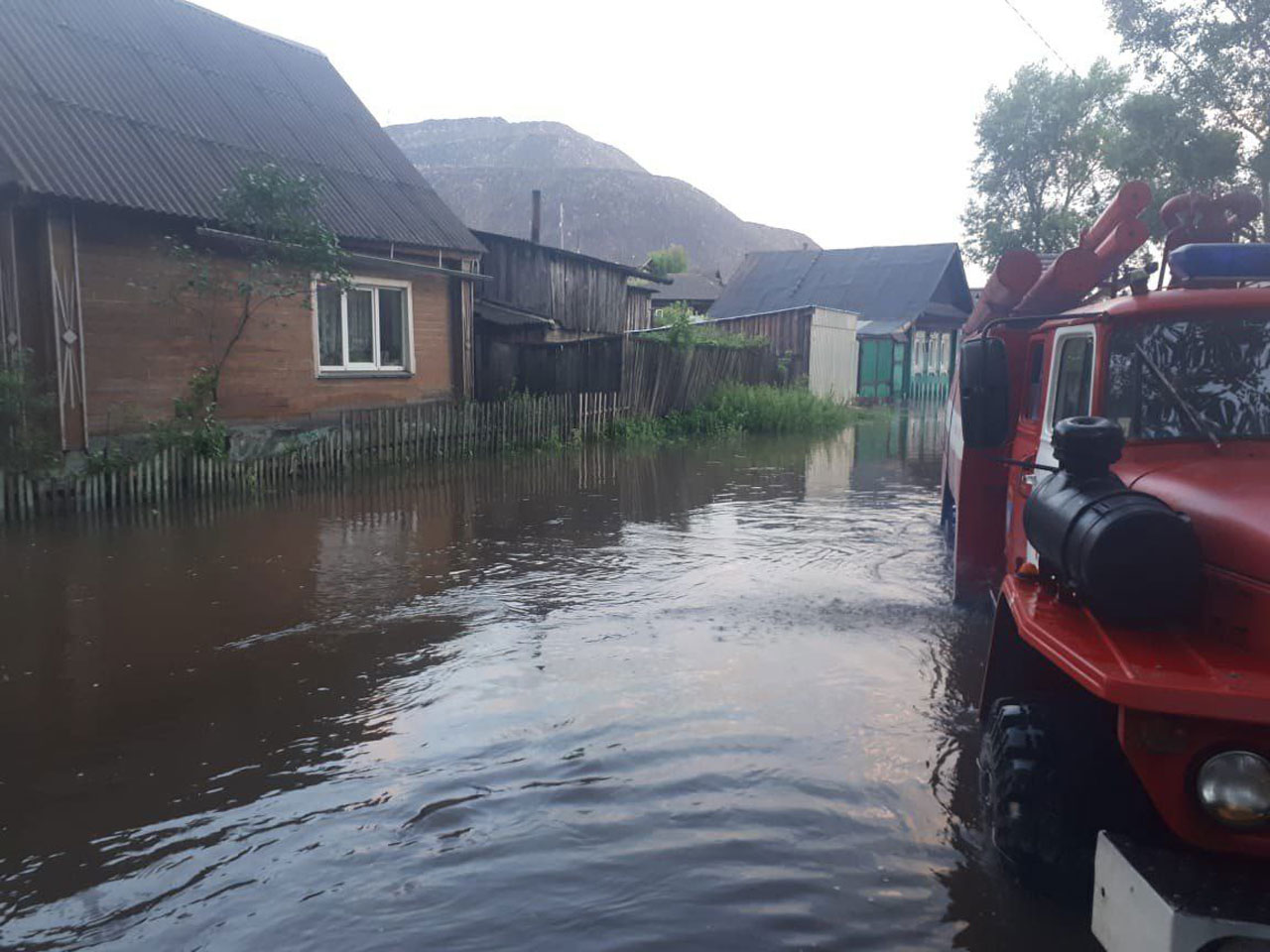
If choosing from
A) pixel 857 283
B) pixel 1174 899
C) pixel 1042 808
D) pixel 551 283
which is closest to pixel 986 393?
pixel 1042 808

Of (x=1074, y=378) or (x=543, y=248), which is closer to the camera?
(x=1074, y=378)

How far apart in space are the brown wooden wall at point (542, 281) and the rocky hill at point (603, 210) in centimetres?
9514

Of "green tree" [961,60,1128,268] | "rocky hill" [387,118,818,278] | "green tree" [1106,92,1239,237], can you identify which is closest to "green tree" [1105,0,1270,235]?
"green tree" [1106,92,1239,237]

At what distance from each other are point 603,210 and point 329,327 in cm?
11795

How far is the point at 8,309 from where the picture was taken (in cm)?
1102

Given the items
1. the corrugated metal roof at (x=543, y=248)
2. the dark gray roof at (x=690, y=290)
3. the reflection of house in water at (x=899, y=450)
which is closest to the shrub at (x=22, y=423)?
the reflection of house in water at (x=899, y=450)

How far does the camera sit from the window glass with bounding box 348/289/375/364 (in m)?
15.4

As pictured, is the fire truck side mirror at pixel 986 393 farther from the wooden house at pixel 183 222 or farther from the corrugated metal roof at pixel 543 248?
the corrugated metal roof at pixel 543 248

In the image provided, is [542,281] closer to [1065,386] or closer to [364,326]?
[364,326]

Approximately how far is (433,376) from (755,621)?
37.0 feet

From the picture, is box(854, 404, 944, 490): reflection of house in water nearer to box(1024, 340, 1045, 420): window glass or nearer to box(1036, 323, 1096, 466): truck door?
box(1024, 340, 1045, 420): window glass

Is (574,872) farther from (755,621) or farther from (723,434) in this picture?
(723,434)

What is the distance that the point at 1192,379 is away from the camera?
3969 mm

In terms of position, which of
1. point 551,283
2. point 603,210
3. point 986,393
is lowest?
point 986,393
